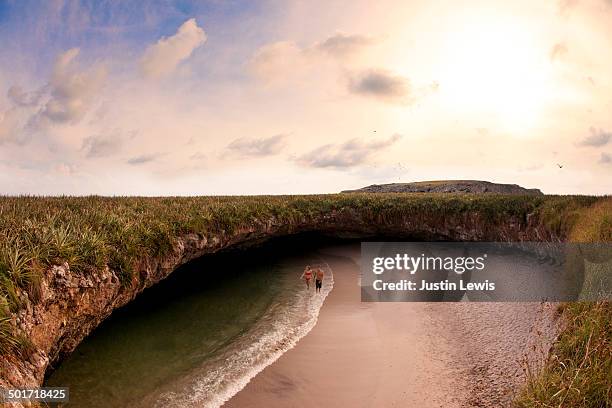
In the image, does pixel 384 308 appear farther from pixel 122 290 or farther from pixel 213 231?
pixel 122 290

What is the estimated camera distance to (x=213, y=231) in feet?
55.1

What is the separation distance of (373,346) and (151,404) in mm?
6984

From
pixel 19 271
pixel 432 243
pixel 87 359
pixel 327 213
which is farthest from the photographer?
pixel 432 243

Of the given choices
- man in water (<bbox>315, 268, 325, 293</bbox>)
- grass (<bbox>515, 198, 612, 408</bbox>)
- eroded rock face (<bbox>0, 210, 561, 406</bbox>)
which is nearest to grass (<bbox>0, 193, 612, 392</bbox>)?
eroded rock face (<bbox>0, 210, 561, 406</bbox>)

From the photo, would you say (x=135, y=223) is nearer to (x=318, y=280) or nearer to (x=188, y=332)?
(x=188, y=332)

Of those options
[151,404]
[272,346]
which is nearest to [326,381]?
[272,346]

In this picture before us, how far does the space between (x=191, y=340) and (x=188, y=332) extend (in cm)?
69

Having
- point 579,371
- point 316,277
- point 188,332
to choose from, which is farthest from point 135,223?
point 579,371

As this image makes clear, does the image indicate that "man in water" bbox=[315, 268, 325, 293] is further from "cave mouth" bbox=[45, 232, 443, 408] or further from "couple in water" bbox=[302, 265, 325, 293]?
"cave mouth" bbox=[45, 232, 443, 408]

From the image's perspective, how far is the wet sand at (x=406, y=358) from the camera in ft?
30.3

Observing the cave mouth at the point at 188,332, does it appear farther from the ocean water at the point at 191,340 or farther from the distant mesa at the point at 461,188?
the distant mesa at the point at 461,188

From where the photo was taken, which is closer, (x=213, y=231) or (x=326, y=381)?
(x=326, y=381)

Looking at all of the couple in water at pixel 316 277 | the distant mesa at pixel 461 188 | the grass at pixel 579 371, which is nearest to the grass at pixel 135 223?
the grass at pixel 579 371

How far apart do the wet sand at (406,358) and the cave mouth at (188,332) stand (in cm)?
119
